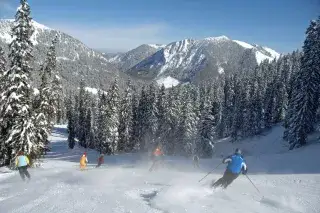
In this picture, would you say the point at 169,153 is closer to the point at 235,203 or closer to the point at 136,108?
the point at 136,108

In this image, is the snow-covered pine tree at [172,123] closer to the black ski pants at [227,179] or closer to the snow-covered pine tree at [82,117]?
the snow-covered pine tree at [82,117]

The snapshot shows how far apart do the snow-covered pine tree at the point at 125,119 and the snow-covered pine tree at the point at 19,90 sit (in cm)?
4063

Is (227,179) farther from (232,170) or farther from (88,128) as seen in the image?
(88,128)

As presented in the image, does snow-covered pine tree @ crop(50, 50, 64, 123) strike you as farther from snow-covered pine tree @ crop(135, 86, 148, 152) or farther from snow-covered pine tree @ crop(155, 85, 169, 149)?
snow-covered pine tree @ crop(135, 86, 148, 152)

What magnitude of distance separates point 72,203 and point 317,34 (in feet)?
154

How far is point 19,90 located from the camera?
29.7 m

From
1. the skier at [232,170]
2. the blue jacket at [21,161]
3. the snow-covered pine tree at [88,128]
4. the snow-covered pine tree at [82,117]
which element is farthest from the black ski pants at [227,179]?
the snow-covered pine tree at [82,117]

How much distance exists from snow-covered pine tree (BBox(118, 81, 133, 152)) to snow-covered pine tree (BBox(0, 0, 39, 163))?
40634 mm

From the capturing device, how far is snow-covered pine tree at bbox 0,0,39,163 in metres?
29.0

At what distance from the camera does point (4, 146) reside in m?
30.6

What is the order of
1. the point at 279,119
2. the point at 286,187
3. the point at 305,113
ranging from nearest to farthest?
the point at 286,187, the point at 305,113, the point at 279,119

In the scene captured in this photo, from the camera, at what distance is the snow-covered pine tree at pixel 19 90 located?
28984 millimetres

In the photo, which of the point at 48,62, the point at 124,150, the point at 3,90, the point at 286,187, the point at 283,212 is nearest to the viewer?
the point at 283,212

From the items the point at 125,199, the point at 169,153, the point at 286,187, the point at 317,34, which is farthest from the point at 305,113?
the point at 125,199
